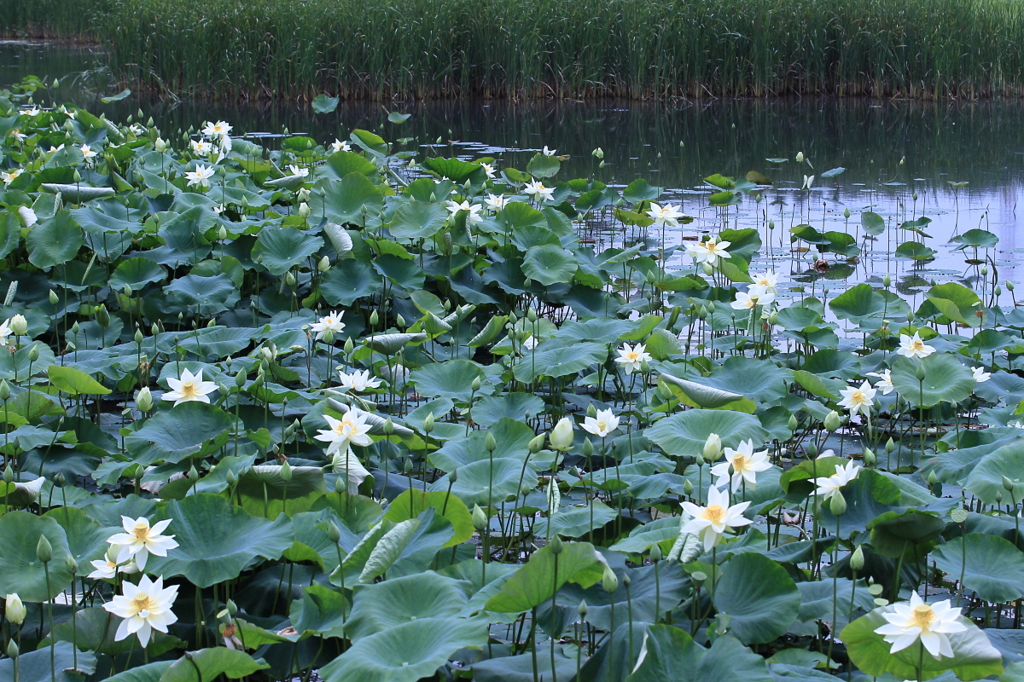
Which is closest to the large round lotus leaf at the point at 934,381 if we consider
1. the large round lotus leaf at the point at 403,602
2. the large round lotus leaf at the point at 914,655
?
the large round lotus leaf at the point at 914,655

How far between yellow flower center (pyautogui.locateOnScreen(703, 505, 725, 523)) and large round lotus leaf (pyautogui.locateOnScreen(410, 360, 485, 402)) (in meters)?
1.06

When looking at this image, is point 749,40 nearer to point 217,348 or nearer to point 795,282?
point 795,282

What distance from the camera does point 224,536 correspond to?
155 cm

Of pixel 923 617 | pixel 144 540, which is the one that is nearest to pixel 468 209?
pixel 144 540

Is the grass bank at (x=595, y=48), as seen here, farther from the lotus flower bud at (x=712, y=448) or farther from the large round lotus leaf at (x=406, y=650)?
the large round lotus leaf at (x=406, y=650)

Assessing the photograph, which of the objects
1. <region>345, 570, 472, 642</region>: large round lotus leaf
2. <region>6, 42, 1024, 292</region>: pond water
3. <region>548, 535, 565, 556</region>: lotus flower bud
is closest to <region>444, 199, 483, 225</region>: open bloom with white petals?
<region>6, 42, 1024, 292</region>: pond water

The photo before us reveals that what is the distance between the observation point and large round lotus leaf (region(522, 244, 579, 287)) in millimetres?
3219

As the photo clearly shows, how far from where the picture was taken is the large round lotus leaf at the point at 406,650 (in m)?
1.20

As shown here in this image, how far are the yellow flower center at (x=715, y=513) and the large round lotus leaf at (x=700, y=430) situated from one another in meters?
0.48

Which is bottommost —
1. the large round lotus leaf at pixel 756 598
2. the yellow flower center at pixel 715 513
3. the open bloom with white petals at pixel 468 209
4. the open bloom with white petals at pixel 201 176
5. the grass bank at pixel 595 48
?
the large round lotus leaf at pixel 756 598

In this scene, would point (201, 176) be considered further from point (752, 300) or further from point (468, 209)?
point (752, 300)

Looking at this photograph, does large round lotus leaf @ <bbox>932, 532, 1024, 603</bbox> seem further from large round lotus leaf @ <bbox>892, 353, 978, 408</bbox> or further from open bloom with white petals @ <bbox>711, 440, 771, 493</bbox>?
large round lotus leaf @ <bbox>892, 353, 978, 408</bbox>

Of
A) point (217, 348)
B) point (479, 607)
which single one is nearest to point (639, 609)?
point (479, 607)

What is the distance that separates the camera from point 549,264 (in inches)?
129
